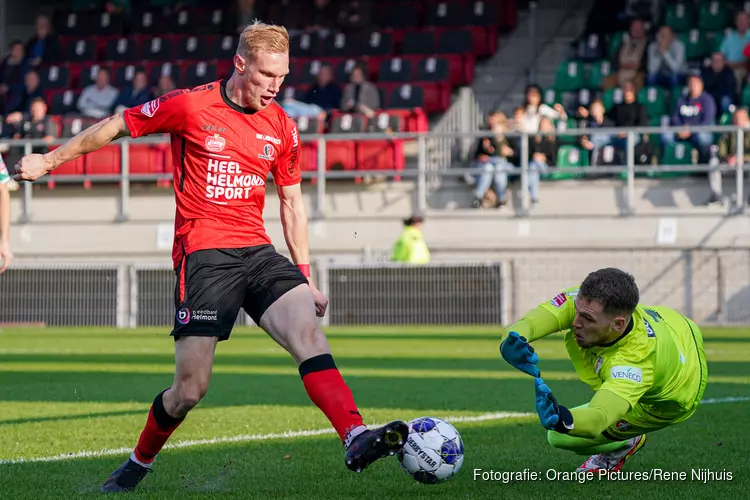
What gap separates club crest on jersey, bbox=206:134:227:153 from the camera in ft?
19.0

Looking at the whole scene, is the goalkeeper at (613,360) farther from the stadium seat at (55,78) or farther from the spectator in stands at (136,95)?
the stadium seat at (55,78)

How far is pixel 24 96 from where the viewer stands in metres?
24.1

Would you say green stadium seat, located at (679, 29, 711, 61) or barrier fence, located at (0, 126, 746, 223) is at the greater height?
green stadium seat, located at (679, 29, 711, 61)

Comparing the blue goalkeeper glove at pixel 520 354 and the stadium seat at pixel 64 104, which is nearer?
the blue goalkeeper glove at pixel 520 354

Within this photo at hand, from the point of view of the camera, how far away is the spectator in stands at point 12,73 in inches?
953

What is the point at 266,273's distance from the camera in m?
5.73

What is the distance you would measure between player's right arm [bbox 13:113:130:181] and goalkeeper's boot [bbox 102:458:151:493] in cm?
137

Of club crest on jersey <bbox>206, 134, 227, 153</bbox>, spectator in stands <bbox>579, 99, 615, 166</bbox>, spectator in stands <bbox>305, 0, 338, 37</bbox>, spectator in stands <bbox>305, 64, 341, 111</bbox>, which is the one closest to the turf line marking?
club crest on jersey <bbox>206, 134, 227, 153</bbox>

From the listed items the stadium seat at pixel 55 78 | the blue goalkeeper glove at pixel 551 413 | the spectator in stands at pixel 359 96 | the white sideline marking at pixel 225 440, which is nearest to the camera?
the blue goalkeeper glove at pixel 551 413

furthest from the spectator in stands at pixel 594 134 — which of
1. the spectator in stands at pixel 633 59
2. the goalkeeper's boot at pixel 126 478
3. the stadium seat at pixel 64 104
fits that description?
the goalkeeper's boot at pixel 126 478

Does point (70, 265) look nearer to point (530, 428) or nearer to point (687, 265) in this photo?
point (687, 265)

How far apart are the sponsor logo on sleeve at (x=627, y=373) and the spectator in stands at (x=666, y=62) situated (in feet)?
56.0

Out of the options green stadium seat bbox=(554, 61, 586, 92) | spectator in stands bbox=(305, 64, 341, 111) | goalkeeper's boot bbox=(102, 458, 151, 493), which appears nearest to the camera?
goalkeeper's boot bbox=(102, 458, 151, 493)

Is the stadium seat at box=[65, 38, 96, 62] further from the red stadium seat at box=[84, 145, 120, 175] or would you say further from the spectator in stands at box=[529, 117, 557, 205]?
the spectator in stands at box=[529, 117, 557, 205]
